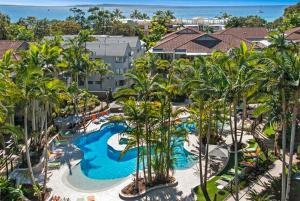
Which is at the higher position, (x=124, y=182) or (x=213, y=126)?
(x=213, y=126)

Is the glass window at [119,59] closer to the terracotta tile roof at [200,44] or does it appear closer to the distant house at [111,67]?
the distant house at [111,67]

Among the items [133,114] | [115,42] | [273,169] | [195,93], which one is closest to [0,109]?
[133,114]

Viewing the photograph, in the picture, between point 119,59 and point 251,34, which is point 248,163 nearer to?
point 119,59

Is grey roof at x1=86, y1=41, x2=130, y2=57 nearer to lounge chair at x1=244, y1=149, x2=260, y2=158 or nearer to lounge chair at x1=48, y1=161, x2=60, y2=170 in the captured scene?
lounge chair at x1=48, y1=161, x2=60, y2=170

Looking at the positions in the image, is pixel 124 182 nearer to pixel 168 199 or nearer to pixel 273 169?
pixel 168 199

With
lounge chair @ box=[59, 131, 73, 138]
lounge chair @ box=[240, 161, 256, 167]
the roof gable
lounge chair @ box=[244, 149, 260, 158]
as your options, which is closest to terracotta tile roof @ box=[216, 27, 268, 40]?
the roof gable

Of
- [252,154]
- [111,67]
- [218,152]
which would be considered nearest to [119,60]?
[111,67]
